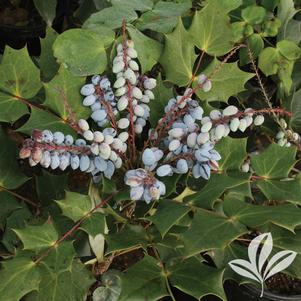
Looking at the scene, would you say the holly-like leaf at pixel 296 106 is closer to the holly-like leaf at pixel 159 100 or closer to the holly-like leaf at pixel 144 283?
the holly-like leaf at pixel 159 100

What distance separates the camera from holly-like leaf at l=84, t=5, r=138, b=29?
114 cm

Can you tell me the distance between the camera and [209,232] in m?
0.91

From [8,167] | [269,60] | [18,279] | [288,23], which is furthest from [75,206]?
[288,23]

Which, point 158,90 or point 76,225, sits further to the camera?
point 158,90

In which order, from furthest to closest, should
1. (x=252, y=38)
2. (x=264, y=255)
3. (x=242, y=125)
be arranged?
(x=252, y=38)
(x=264, y=255)
(x=242, y=125)

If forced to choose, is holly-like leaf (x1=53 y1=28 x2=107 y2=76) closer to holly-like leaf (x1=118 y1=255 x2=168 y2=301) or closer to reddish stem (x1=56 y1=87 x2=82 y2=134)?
reddish stem (x1=56 y1=87 x2=82 y2=134)

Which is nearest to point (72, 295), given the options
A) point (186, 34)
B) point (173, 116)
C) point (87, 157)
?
point (87, 157)

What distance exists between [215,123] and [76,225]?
0.99ft

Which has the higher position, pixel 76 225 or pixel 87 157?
pixel 87 157

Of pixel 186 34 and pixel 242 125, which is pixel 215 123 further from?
pixel 186 34

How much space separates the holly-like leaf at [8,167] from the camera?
119 centimetres

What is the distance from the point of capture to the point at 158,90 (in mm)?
1103

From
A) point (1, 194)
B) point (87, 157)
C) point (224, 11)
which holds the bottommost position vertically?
point (1, 194)

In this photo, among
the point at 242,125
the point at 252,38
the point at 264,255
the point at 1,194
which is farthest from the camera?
the point at 252,38
